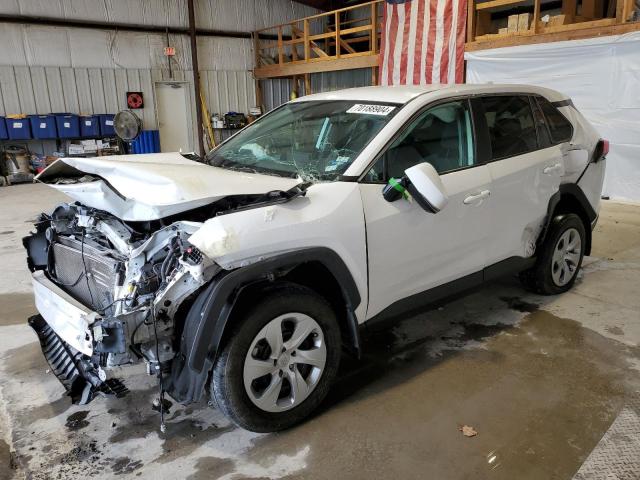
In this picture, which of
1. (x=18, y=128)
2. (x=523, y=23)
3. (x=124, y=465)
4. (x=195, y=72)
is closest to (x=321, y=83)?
(x=195, y=72)

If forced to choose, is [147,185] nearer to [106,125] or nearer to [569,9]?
[569,9]

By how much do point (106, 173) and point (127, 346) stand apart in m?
0.98

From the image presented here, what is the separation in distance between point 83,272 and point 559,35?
7874 mm

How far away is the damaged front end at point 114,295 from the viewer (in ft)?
6.96

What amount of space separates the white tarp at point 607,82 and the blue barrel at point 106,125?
30.7ft

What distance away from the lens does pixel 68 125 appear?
12148 millimetres

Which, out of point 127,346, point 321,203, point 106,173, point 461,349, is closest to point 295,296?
point 321,203

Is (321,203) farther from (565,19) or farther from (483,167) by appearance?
(565,19)

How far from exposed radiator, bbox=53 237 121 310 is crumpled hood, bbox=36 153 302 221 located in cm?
23

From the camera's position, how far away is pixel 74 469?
231cm

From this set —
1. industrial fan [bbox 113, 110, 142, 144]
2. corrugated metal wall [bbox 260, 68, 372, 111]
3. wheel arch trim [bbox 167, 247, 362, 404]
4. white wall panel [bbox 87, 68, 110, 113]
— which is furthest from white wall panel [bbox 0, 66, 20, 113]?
wheel arch trim [bbox 167, 247, 362, 404]

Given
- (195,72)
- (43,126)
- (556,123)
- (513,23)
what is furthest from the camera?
(195,72)

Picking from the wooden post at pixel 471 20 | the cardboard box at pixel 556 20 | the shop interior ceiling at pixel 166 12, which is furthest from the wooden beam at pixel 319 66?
the cardboard box at pixel 556 20

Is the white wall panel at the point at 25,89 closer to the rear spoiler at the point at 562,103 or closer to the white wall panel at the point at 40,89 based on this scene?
the white wall panel at the point at 40,89
